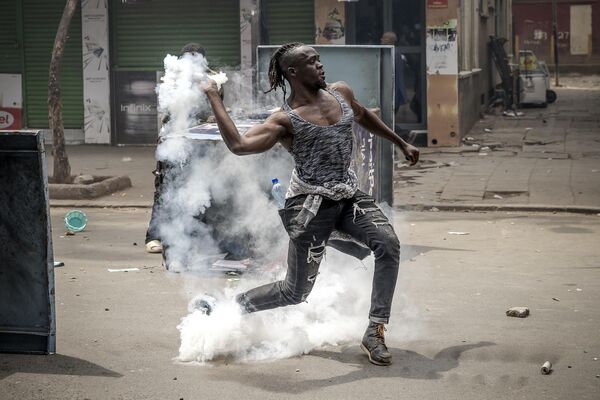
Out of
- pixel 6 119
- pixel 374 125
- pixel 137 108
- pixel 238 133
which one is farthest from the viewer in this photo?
pixel 6 119

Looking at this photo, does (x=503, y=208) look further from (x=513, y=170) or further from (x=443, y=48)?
(x=443, y=48)

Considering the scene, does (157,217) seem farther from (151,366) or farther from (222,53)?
(222,53)

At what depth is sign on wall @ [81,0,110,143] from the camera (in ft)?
59.7

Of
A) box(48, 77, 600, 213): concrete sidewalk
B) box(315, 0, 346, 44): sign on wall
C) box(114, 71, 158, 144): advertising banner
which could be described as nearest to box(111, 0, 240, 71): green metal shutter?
box(114, 71, 158, 144): advertising banner

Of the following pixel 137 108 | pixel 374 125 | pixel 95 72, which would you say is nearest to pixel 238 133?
pixel 374 125

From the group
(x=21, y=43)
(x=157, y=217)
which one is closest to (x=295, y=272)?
(x=157, y=217)

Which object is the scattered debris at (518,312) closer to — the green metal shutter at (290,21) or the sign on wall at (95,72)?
the green metal shutter at (290,21)

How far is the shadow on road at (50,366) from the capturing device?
5.73 metres

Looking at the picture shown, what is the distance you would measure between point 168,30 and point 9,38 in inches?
114

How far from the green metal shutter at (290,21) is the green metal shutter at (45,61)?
132 inches

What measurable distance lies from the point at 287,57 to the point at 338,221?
0.92m

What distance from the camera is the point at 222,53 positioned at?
18.2 m

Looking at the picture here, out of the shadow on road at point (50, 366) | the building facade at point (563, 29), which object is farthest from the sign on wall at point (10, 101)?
the building facade at point (563, 29)

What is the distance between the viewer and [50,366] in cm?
585
